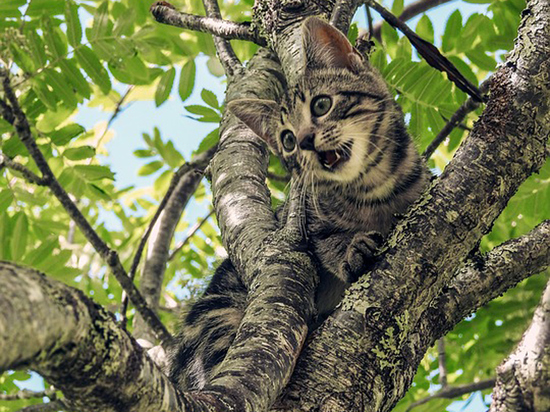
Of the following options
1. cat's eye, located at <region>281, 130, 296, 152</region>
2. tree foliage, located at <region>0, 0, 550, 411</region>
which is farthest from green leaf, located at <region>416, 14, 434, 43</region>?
cat's eye, located at <region>281, 130, 296, 152</region>

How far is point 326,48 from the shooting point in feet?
12.4

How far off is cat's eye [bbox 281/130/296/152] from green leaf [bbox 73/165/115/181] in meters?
1.27

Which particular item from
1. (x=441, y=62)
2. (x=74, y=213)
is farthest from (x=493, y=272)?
(x=74, y=213)

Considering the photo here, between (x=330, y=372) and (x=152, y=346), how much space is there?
2826 mm

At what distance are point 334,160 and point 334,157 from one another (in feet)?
0.05

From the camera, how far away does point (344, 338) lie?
2.32 metres

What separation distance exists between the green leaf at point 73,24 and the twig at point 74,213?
503 mm

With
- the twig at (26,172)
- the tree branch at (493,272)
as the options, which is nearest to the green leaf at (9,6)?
the twig at (26,172)

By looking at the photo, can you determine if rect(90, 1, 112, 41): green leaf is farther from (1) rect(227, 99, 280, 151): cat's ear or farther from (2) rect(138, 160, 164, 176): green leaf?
(2) rect(138, 160, 164, 176): green leaf

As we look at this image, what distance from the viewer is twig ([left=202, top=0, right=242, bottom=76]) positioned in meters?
4.41

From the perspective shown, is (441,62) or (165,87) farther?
(165,87)

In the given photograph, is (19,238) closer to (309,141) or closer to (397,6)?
(309,141)

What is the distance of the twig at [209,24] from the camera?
4102 millimetres

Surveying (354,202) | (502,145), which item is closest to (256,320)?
(502,145)
